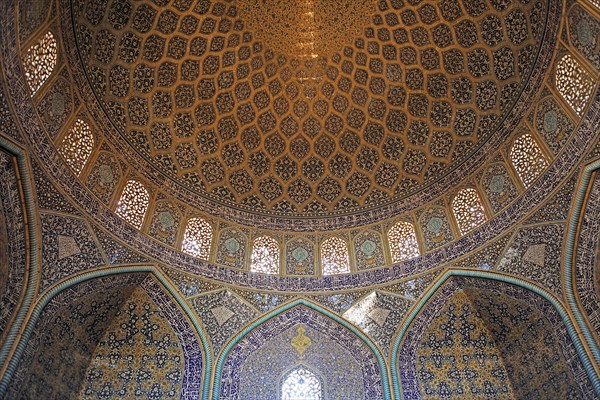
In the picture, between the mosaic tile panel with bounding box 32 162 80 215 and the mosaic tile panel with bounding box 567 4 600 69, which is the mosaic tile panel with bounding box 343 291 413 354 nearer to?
the mosaic tile panel with bounding box 567 4 600 69

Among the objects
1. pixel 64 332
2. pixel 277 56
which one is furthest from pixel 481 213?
pixel 64 332

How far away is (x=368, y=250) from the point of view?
1433 centimetres

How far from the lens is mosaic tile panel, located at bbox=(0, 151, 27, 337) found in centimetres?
1034

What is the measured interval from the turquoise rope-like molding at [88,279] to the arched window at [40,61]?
3.73m

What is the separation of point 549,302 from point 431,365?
2.72m

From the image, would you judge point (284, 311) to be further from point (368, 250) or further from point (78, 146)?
point (78, 146)

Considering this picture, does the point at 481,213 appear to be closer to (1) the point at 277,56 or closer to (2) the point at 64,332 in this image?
(1) the point at 277,56

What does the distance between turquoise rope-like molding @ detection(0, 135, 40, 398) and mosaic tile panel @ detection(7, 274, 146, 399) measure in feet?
1.23

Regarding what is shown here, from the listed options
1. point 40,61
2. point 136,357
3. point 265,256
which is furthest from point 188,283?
point 40,61

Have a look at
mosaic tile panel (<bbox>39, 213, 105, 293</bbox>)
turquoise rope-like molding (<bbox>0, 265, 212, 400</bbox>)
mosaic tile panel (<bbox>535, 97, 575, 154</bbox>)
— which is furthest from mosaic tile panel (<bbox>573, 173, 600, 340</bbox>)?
mosaic tile panel (<bbox>39, 213, 105, 293</bbox>)

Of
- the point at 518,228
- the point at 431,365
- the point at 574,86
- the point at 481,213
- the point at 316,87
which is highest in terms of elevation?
the point at 316,87

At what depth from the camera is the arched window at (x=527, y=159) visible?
12602mm

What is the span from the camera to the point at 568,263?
11438mm

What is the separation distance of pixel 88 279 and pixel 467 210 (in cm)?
849
